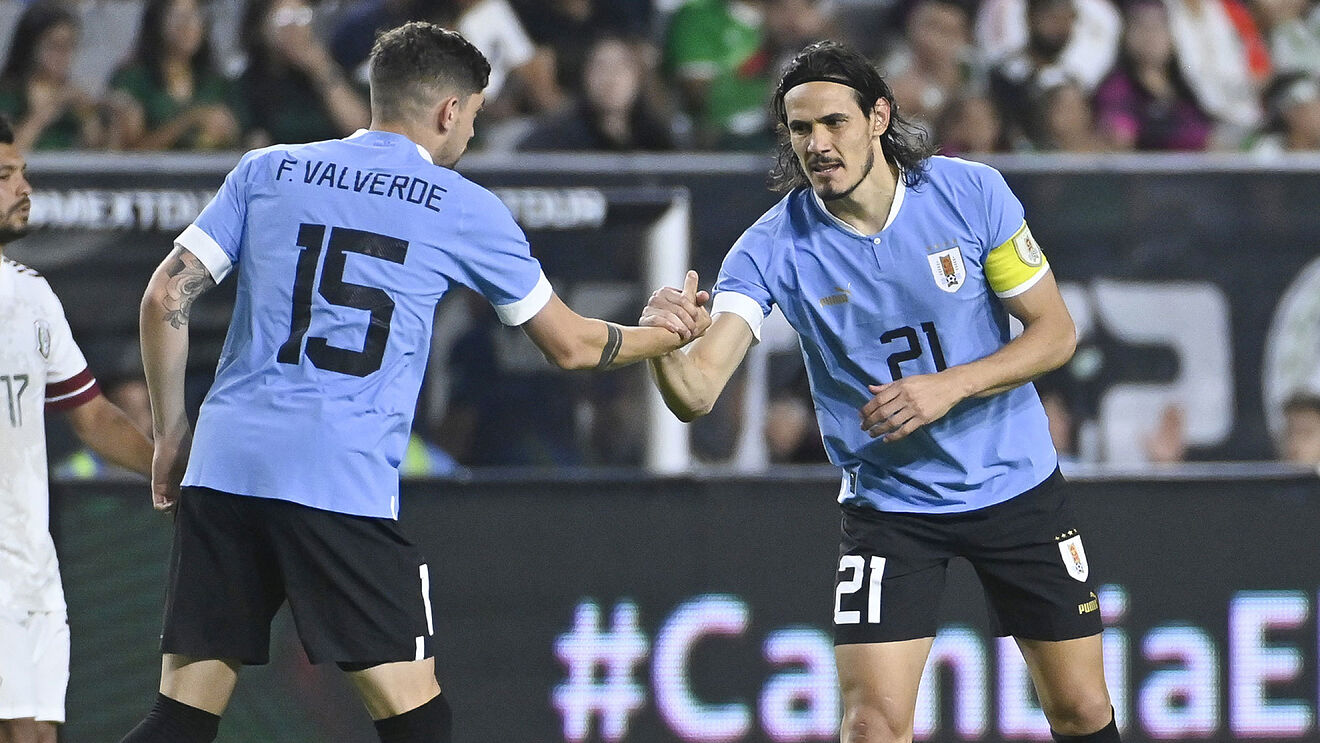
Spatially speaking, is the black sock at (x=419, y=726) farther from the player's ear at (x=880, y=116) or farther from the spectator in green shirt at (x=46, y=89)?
the spectator in green shirt at (x=46, y=89)

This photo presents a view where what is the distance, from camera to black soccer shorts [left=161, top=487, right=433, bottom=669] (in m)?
4.01

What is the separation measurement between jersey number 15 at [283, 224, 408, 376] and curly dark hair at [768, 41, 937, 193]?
1243mm

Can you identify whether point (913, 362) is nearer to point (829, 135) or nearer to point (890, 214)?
point (890, 214)

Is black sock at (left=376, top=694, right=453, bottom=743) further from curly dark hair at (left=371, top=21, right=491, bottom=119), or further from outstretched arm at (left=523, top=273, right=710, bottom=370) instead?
curly dark hair at (left=371, top=21, right=491, bottom=119)

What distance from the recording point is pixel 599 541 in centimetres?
580

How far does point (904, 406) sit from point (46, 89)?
17.9 feet

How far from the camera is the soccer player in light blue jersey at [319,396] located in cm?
399

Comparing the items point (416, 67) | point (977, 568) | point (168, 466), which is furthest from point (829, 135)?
point (168, 466)

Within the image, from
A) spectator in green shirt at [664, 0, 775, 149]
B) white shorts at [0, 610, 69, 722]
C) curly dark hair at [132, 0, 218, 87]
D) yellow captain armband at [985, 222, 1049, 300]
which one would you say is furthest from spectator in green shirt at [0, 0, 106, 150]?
yellow captain armband at [985, 222, 1049, 300]

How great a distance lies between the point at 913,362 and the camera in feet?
14.9

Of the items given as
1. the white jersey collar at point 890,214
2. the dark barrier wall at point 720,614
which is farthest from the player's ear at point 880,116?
the dark barrier wall at point 720,614

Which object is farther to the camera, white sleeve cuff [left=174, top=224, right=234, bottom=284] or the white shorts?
the white shorts

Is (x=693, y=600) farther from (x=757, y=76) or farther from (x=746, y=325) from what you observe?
(x=757, y=76)

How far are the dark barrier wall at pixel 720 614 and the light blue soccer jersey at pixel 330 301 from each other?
1.70m
